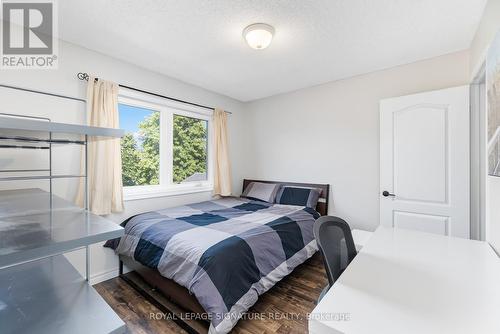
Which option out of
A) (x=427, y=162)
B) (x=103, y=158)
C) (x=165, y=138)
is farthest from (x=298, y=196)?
(x=103, y=158)

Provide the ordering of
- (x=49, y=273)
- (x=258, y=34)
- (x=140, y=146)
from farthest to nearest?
(x=140, y=146)
(x=258, y=34)
(x=49, y=273)

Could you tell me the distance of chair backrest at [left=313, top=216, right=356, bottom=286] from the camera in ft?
3.69

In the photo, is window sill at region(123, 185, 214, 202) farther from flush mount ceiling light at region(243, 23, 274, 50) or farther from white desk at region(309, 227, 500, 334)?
white desk at region(309, 227, 500, 334)

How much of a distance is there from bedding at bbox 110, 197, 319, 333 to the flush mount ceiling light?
168 centimetres

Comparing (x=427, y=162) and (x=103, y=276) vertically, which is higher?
(x=427, y=162)

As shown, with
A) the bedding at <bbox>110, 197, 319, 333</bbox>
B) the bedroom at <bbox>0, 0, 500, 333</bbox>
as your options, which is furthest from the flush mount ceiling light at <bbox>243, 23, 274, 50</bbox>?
the bedding at <bbox>110, 197, 319, 333</bbox>

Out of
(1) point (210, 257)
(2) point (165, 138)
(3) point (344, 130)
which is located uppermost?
(3) point (344, 130)

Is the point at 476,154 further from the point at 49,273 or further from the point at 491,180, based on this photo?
the point at 49,273

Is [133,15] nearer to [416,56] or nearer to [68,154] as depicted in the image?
[68,154]

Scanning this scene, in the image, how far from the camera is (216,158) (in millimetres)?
3580

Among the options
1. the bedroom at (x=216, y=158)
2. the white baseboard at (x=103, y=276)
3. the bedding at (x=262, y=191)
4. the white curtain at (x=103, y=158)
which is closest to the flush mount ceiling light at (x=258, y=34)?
the bedroom at (x=216, y=158)

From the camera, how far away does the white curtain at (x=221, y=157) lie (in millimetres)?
3578

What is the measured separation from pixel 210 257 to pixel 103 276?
157 centimetres

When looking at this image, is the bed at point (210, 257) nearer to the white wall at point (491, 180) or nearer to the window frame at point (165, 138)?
the window frame at point (165, 138)
